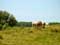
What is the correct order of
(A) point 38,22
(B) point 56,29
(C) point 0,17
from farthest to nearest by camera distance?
(C) point 0,17
(A) point 38,22
(B) point 56,29

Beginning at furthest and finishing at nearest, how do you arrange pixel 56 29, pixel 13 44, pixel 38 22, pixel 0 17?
pixel 0 17 → pixel 38 22 → pixel 56 29 → pixel 13 44

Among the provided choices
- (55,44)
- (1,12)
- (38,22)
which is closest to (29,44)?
(55,44)

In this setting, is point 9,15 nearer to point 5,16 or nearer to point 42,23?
point 5,16

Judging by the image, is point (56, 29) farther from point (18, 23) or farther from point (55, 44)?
point (18, 23)

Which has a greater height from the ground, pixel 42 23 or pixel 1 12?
pixel 1 12

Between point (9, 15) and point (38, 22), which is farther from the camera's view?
point (9, 15)

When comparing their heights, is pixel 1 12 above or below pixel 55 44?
above

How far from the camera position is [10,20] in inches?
1657

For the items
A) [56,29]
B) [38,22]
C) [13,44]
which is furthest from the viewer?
[38,22]

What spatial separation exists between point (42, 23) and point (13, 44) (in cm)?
2115

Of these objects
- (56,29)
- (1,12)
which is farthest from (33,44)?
(1,12)

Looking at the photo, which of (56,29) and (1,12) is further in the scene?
(1,12)

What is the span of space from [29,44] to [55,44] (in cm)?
163

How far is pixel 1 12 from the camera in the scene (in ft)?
145
